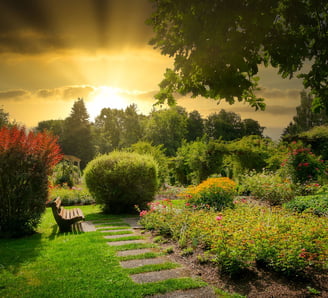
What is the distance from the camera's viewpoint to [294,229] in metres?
4.74

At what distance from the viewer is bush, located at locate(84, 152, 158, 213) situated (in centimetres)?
1024

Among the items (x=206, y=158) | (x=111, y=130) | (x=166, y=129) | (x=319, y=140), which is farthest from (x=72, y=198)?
(x=111, y=130)

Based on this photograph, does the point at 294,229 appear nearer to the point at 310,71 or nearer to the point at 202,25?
the point at 310,71

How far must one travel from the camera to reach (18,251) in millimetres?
5387

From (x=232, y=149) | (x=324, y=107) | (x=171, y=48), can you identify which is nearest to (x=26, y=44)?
(x=171, y=48)

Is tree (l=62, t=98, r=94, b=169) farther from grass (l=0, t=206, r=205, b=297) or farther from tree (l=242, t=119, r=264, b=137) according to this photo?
grass (l=0, t=206, r=205, b=297)

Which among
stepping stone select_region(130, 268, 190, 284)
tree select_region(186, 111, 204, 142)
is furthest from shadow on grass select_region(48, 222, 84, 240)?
tree select_region(186, 111, 204, 142)

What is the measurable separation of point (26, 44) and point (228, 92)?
3799 millimetres

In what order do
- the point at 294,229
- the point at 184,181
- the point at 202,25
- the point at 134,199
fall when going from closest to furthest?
1. the point at 202,25
2. the point at 294,229
3. the point at 134,199
4. the point at 184,181

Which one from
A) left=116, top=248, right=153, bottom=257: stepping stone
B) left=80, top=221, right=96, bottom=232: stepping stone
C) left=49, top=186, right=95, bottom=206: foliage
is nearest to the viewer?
left=116, top=248, right=153, bottom=257: stepping stone

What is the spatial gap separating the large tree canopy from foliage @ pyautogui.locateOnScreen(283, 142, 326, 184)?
9.69 metres

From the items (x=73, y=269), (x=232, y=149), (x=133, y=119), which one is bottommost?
(x=73, y=269)

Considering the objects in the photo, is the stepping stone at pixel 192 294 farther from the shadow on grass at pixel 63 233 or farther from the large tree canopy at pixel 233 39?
the shadow on grass at pixel 63 233

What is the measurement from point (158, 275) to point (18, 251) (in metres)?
2.98
